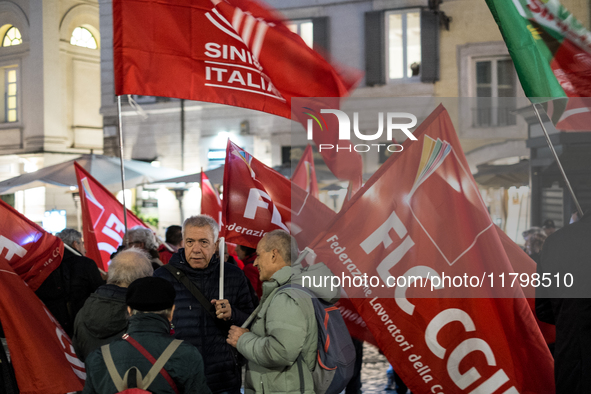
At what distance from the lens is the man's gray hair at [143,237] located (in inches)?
237

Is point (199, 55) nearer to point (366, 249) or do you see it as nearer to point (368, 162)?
point (366, 249)

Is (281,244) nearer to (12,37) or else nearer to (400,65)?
(400,65)

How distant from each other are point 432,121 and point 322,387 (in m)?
1.48

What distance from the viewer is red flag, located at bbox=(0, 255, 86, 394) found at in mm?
4039

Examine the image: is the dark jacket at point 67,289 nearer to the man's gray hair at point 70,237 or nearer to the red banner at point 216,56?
the man's gray hair at point 70,237

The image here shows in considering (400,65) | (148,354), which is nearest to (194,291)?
(148,354)

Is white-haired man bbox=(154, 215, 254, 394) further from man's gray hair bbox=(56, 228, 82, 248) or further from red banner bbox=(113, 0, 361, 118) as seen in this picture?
man's gray hair bbox=(56, 228, 82, 248)

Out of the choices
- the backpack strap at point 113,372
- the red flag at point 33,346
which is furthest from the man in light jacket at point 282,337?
the red flag at point 33,346

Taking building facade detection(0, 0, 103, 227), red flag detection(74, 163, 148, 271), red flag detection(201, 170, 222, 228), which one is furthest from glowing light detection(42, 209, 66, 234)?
red flag detection(74, 163, 148, 271)

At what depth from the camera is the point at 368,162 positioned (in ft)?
51.6

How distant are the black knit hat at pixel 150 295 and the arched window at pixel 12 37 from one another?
23.8 metres

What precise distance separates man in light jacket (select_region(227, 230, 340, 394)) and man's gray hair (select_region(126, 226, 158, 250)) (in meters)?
2.87

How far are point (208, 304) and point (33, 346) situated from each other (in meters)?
1.22

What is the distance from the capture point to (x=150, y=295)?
2.71 meters
